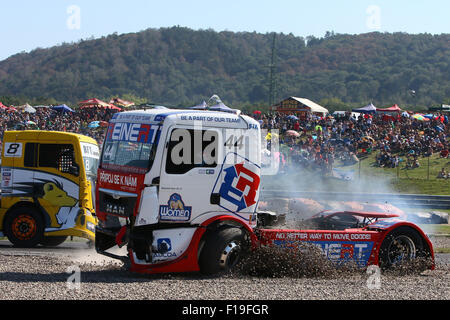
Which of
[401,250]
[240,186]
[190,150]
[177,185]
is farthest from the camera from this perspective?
[401,250]

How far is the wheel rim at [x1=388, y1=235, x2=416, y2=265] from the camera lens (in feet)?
33.9

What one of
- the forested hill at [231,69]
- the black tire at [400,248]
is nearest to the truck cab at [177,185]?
the black tire at [400,248]

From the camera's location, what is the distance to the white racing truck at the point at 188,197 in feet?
29.7

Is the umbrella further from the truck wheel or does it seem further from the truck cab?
the truck wheel

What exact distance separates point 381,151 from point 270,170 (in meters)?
20.5

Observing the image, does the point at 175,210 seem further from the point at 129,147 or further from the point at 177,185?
Result: the point at 129,147

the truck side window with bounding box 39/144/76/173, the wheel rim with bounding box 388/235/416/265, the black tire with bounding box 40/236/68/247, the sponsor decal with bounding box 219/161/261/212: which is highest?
the truck side window with bounding box 39/144/76/173

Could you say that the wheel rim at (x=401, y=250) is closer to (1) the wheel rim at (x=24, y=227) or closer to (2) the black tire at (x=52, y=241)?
(2) the black tire at (x=52, y=241)

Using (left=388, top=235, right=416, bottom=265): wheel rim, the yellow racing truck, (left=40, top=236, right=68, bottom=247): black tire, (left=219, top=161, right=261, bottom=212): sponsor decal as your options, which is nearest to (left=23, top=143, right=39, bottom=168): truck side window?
the yellow racing truck

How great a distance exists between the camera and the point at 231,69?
143 metres

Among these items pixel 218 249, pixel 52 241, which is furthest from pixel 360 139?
pixel 218 249

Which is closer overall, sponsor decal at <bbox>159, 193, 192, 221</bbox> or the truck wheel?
sponsor decal at <bbox>159, 193, 192, 221</bbox>

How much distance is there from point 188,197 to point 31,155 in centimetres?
517

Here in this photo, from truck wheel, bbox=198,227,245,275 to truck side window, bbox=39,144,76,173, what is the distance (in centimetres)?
475
